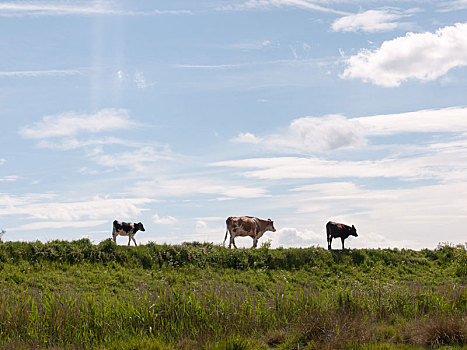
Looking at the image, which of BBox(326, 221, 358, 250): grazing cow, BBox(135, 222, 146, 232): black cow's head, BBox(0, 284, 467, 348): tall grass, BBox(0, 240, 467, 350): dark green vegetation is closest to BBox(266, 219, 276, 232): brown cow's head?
BBox(326, 221, 358, 250): grazing cow

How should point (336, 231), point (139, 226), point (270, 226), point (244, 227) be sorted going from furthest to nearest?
point (139, 226), point (270, 226), point (244, 227), point (336, 231)

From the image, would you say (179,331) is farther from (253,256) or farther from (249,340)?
(253,256)

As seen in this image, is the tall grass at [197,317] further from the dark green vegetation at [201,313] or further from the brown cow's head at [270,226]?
the brown cow's head at [270,226]

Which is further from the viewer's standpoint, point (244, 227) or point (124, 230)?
point (124, 230)

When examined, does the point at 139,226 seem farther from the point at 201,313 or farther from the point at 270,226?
the point at 201,313

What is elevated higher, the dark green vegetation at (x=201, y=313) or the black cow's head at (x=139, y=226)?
the black cow's head at (x=139, y=226)

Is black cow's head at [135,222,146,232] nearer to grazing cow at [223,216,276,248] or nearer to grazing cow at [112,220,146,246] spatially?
grazing cow at [112,220,146,246]

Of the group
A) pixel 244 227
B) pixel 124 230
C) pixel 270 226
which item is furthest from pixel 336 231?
pixel 124 230

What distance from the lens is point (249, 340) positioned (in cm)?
1255

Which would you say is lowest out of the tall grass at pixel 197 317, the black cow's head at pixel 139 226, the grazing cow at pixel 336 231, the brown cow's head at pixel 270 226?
the tall grass at pixel 197 317

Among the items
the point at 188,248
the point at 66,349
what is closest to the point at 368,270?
the point at 188,248

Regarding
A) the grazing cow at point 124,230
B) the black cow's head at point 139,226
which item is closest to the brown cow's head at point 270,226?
the black cow's head at point 139,226

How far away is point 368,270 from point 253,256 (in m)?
6.12

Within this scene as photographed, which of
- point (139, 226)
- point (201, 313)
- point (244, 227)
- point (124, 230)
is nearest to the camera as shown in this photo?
point (201, 313)
